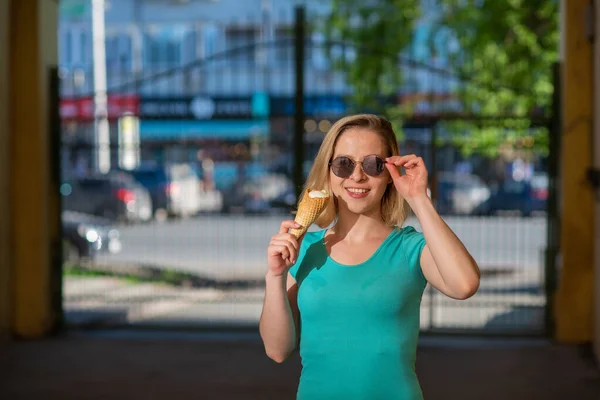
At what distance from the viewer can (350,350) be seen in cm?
255

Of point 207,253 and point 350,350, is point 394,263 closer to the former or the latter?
point 350,350

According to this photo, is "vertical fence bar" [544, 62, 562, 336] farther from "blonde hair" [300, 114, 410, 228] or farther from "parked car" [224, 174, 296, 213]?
"blonde hair" [300, 114, 410, 228]

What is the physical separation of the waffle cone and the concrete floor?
4.21 meters

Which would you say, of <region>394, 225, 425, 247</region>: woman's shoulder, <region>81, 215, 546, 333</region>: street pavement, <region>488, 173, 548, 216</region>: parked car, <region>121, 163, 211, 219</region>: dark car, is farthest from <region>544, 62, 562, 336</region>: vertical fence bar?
<region>394, 225, 425, 247</region>: woman's shoulder

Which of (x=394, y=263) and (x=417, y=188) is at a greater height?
(x=417, y=188)

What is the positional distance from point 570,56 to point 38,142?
482cm

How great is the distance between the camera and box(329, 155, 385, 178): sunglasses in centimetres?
270

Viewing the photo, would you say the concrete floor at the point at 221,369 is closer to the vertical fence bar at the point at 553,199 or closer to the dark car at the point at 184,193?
the vertical fence bar at the point at 553,199

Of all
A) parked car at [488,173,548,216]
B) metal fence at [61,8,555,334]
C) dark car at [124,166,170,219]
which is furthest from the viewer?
dark car at [124,166,170,219]

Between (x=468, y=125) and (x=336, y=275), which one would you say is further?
(x=468, y=125)

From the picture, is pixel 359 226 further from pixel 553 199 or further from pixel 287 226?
pixel 553 199

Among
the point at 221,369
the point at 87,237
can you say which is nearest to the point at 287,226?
the point at 221,369

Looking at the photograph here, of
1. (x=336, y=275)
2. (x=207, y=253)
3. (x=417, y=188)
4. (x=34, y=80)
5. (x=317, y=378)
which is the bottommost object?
(x=207, y=253)

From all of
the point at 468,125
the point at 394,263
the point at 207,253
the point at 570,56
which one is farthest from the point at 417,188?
the point at 207,253
